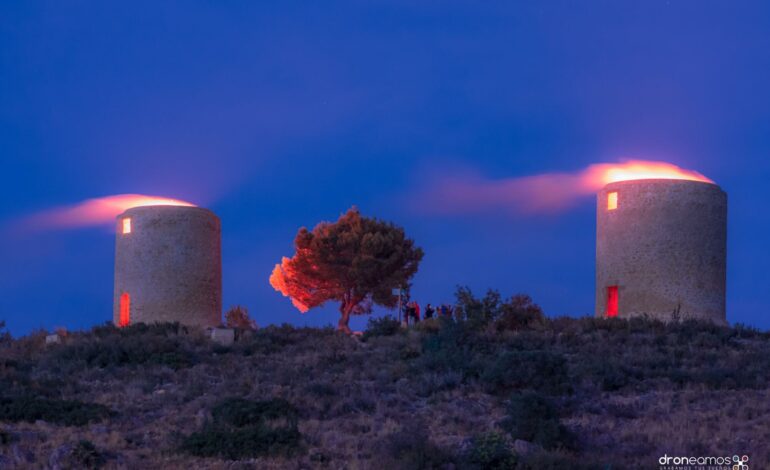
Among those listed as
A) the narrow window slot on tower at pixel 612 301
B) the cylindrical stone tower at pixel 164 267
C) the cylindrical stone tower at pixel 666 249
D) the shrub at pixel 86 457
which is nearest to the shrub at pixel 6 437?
the shrub at pixel 86 457

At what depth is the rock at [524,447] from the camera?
38.0 ft

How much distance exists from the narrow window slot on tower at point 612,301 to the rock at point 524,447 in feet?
47.9

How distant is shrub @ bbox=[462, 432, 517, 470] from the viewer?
433 inches

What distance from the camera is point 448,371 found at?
17.1 meters

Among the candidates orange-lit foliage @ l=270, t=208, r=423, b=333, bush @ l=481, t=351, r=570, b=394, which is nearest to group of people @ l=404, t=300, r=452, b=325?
orange-lit foliage @ l=270, t=208, r=423, b=333

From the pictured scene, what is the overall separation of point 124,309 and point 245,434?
17.6 meters

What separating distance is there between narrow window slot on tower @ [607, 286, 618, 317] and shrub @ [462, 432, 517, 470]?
15.6m

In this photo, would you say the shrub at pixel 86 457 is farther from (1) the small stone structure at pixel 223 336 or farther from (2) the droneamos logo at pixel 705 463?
(1) the small stone structure at pixel 223 336

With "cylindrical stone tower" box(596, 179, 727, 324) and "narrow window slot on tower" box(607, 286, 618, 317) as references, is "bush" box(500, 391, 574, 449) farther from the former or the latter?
"narrow window slot on tower" box(607, 286, 618, 317)

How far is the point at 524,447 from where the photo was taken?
39.0ft

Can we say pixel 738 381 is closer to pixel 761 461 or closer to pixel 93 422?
pixel 761 461

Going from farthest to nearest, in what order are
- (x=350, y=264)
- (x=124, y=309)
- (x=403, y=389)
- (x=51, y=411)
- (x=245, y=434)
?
(x=350, y=264) → (x=124, y=309) → (x=403, y=389) → (x=51, y=411) → (x=245, y=434)

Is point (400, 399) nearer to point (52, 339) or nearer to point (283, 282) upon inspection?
point (52, 339)

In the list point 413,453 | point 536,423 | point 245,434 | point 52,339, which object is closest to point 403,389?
point 536,423
